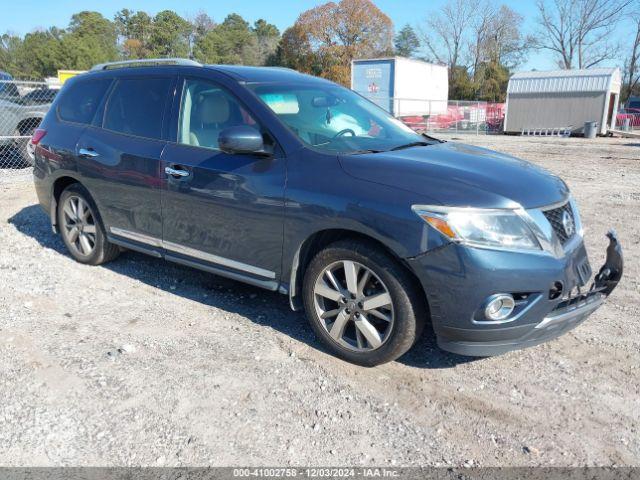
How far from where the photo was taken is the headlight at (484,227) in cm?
298

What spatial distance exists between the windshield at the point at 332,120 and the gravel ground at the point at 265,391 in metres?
1.40

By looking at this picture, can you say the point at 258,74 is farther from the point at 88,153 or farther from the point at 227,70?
the point at 88,153

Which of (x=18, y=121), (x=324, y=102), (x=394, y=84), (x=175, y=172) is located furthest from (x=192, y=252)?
(x=394, y=84)

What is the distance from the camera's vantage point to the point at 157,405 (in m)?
3.15

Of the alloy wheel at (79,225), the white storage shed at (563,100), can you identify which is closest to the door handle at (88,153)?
the alloy wheel at (79,225)

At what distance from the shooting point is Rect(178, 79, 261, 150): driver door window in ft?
13.3

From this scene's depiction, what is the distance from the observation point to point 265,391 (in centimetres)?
329

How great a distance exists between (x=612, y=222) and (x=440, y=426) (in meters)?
5.27

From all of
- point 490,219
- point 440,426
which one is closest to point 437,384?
point 440,426

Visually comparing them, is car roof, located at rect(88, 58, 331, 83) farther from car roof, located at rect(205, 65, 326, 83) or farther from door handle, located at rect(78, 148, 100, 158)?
door handle, located at rect(78, 148, 100, 158)

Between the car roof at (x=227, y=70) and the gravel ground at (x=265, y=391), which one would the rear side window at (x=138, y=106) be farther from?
the gravel ground at (x=265, y=391)

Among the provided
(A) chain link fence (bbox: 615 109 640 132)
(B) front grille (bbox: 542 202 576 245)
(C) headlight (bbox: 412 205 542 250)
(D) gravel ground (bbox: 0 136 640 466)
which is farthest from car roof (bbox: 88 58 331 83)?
(A) chain link fence (bbox: 615 109 640 132)

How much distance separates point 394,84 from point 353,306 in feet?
88.1

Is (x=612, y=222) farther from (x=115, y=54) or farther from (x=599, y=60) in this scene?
(x=115, y=54)
